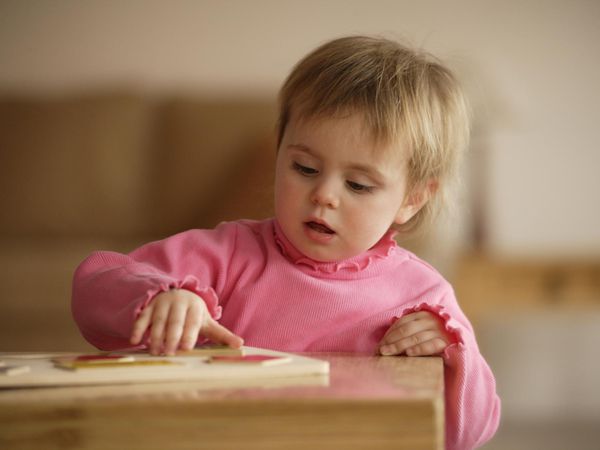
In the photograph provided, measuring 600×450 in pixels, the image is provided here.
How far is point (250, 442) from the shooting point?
508 millimetres

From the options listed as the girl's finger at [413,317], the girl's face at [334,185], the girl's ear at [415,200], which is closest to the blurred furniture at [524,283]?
the girl's ear at [415,200]

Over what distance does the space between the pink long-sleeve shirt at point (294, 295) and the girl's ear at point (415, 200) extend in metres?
0.05

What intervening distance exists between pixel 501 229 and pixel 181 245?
247cm

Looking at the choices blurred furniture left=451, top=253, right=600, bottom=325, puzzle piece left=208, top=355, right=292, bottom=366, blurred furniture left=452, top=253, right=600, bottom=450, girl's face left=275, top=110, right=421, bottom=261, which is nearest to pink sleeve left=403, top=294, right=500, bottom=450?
girl's face left=275, top=110, right=421, bottom=261

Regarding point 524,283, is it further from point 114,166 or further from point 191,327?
point 191,327

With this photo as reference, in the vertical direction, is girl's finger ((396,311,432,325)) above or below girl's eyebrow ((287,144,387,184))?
below

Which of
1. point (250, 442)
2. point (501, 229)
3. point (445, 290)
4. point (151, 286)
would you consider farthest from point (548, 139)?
point (250, 442)

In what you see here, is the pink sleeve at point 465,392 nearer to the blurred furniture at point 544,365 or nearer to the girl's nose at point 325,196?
the girl's nose at point 325,196

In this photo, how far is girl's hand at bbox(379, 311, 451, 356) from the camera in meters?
0.82

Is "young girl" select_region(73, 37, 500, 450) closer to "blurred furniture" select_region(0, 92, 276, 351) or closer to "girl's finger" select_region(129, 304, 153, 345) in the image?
"girl's finger" select_region(129, 304, 153, 345)

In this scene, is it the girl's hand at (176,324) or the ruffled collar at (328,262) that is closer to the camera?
the girl's hand at (176,324)

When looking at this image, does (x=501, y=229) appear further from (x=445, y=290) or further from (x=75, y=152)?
(x=445, y=290)

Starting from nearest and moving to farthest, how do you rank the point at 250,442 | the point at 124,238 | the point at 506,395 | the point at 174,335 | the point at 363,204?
the point at 250,442
the point at 174,335
the point at 363,204
the point at 124,238
the point at 506,395

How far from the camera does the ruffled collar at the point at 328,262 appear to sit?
101 cm
